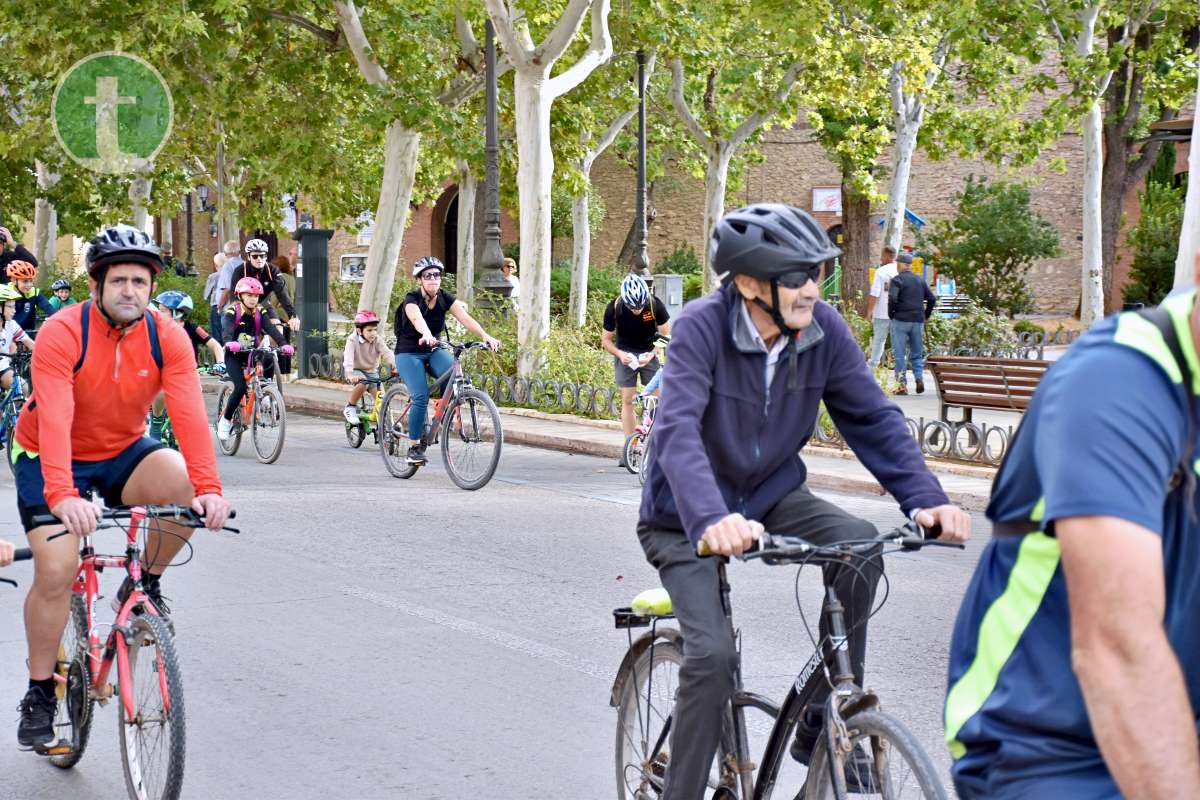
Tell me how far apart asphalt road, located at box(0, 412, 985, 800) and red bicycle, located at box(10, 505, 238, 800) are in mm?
292

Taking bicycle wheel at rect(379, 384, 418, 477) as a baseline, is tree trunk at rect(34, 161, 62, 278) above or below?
above

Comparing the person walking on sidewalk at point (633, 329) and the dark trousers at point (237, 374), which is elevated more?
the person walking on sidewalk at point (633, 329)

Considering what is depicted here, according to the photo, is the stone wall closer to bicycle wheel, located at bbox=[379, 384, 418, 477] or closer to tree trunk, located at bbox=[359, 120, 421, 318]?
tree trunk, located at bbox=[359, 120, 421, 318]

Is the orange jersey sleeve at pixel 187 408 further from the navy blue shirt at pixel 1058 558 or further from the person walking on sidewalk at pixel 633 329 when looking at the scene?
the person walking on sidewalk at pixel 633 329

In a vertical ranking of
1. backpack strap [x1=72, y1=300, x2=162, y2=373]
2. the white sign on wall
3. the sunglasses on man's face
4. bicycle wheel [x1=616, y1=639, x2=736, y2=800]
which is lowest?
bicycle wheel [x1=616, y1=639, x2=736, y2=800]

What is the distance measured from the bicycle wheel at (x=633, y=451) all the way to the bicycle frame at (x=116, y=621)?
9.09m

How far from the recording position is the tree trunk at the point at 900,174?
28844 millimetres

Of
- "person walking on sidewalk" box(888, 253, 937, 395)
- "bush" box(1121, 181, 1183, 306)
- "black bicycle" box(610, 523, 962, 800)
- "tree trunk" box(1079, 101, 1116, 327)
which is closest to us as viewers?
"black bicycle" box(610, 523, 962, 800)

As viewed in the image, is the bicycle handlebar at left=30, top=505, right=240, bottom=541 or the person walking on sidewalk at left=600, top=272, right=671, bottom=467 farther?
the person walking on sidewalk at left=600, top=272, right=671, bottom=467

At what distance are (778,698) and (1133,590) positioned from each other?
480 centimetres

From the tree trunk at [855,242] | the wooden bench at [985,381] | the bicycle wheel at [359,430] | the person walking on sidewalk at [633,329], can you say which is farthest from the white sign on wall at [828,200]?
the person walking on sidewalk at [633,329]

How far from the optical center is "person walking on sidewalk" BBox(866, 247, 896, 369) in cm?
2264

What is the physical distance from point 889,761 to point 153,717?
2.40 meters

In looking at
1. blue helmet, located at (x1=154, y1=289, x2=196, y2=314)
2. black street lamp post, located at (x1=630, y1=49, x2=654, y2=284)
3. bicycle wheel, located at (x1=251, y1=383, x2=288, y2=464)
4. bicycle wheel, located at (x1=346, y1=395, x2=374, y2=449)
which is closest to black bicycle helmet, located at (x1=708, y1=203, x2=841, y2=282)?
blue helmet, located at (x1=154, y1=289, x2=196, y2=314)
